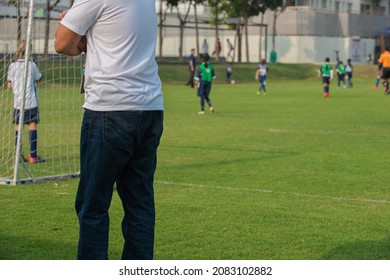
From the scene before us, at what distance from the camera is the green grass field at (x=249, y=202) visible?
317 inches

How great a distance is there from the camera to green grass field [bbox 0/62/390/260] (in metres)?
8.05

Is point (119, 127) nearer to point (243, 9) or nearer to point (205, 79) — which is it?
point (205, 79)

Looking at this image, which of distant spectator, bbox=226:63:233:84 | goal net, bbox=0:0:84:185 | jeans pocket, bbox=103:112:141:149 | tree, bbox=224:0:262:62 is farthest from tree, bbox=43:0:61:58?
tree, bbox=224:0:262:62

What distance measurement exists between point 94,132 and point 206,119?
61.8 feet

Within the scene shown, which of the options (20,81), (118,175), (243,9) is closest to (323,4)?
(243,9)

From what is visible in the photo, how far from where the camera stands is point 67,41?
588 cm

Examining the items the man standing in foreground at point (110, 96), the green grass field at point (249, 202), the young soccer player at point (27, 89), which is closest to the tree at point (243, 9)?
the green grass field at point (249, 202)

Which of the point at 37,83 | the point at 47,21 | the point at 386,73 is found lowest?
the point at 386,73

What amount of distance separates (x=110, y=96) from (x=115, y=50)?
0.96 feet

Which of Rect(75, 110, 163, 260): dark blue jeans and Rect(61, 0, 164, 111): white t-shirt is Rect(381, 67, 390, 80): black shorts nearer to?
Rect(75, 110, 163, 260): dark blue jeans

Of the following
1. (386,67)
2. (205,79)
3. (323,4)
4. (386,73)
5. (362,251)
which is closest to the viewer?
(362,251)

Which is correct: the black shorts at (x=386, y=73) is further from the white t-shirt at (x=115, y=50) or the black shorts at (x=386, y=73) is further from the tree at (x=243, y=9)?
the white t-shirt at (x=115, y=50)
